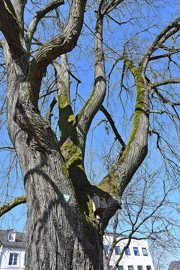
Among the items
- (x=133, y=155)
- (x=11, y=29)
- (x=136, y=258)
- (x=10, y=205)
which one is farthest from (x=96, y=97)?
(x=136, y=258)

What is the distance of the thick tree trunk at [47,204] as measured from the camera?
1561 millimetres

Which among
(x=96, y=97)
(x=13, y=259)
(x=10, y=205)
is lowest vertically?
(x=13, y=259)

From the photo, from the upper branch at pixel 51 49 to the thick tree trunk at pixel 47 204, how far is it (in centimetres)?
12

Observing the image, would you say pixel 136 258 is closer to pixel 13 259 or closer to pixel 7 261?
pixel 13 259

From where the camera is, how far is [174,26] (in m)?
3.89

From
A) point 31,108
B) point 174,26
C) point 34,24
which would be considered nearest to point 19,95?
point 31,108

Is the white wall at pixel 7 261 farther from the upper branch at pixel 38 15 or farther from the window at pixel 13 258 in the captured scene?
the upper branch at pixel 38 15

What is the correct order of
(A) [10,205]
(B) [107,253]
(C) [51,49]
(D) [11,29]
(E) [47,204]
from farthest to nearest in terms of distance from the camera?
(B) [107,253] → (A) [10,205] → (C) [51,49] → (D) [11,29] → (E) [47,204]

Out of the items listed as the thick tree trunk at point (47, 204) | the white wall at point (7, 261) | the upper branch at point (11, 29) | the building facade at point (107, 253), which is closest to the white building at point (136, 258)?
the building facade at point (107, 253)

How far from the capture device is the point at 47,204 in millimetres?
1682

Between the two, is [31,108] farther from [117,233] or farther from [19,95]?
[117,233]

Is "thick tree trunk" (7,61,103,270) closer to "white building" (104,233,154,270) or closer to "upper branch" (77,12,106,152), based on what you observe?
"upper branch" (77,12,106,152)

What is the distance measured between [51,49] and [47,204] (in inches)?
61.9

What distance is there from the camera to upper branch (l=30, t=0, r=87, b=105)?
6.93 feet
